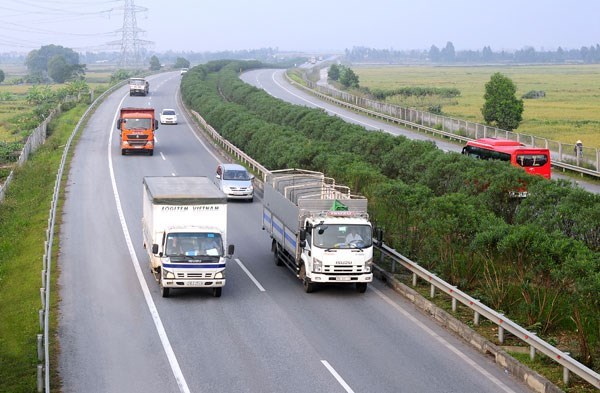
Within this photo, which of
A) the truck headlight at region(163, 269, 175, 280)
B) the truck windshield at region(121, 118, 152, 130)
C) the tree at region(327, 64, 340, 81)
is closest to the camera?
the truck headlight at region(163, 269, 175, 280)

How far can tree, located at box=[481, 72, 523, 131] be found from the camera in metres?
74.1

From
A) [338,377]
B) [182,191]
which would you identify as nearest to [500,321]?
[338,377]

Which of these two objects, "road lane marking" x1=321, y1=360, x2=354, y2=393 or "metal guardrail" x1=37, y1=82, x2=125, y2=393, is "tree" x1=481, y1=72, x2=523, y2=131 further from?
"road lane marking" x1=321, y1=360, x2=354, y2=393

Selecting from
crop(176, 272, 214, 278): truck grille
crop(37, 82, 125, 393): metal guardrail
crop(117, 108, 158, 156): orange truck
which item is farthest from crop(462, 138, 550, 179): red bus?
crop(117, 108, 158, 156): orange truck

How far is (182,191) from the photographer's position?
26.8 m

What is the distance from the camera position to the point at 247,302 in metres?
25.3

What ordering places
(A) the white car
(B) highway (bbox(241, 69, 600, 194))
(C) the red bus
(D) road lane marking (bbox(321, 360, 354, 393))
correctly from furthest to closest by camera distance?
(A) the white car
(B) highway (bbox(241, 69, 600, 194))
(C) the red bus
(D) road lane marking (bbox(321, 360, 354, 393))

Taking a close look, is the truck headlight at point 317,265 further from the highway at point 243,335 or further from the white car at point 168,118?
the white car at point 168,118

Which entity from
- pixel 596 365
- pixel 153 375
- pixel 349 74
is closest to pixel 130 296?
pixel 153 375

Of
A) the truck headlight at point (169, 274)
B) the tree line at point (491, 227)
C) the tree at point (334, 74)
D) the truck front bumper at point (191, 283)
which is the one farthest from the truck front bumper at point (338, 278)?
the tree at point (334, 74)

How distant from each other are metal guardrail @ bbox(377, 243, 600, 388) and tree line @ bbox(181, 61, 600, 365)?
636 mm

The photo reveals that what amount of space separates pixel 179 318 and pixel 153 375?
4642 millimetres

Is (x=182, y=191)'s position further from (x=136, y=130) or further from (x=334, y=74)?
(x=334, y=74)

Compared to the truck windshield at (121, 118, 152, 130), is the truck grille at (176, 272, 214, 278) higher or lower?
lower
